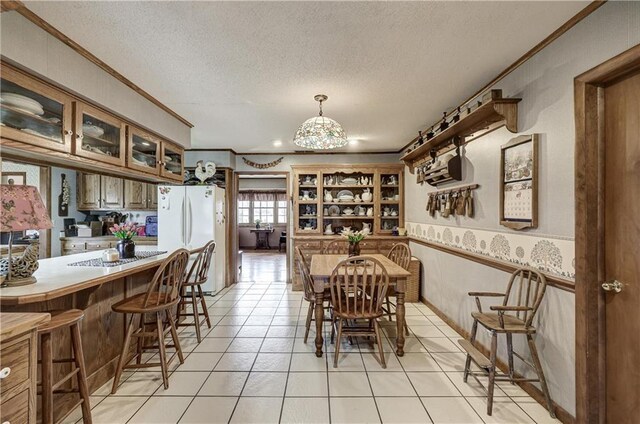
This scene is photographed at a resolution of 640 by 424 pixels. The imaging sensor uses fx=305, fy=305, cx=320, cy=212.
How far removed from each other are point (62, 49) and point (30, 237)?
180 centimetres

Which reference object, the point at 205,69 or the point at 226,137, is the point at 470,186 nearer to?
the point at 205,69

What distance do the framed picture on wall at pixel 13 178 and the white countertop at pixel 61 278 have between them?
648mm

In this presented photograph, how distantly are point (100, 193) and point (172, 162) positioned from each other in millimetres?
1674

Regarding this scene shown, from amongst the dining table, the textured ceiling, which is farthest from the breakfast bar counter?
the textured ceiling

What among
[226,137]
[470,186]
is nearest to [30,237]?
[226,137]

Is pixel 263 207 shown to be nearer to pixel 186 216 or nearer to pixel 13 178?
pixel 186 216

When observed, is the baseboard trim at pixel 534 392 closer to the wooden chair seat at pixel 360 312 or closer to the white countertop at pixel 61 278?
the wooden chair seat at pixel 360 312

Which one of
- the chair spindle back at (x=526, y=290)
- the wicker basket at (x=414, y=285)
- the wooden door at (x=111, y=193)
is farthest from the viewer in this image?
the wooden door at (x=111, y=193)

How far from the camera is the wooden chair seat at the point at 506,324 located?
1.98 metres

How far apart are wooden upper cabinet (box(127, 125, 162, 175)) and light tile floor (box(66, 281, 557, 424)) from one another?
5.97 ft

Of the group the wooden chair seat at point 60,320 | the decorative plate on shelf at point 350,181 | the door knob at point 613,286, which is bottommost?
the wooden chair seat at point 60,320

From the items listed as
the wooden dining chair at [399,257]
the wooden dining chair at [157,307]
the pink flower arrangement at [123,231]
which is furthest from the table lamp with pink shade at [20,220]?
the wooden dining chair at [399,257]

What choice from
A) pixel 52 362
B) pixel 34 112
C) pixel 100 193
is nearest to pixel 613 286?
pixel 52 362

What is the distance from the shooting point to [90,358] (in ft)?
7.40
